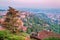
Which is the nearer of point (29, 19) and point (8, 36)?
point (8, 36)

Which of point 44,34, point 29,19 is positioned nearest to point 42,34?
point 44,34

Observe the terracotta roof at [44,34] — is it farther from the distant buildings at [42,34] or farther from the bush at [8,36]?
the bush at [8,36]

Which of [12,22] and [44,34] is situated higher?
[12,22]

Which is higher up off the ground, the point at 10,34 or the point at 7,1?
the point at 7,1

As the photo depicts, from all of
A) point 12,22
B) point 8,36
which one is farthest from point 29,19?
Answer: point 8,36

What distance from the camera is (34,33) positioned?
2732 mm

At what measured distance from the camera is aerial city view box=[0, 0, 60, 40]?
8.82 ft

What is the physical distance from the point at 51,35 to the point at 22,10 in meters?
0.60

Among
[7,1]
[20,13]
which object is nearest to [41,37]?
[20,13]

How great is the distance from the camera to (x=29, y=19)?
2807mm

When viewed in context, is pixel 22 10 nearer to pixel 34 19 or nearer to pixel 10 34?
pixel 34 19

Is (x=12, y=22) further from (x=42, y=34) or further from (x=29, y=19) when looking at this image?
(x=42, y=34)

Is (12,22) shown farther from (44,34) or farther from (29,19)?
(44,34)

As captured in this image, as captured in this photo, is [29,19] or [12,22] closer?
[12,22]
